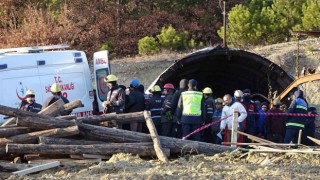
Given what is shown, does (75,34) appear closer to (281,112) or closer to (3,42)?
(3,42)

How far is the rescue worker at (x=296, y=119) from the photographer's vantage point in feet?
47.8

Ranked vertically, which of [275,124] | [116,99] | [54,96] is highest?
[54,96]

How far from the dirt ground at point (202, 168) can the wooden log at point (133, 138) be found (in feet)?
0.82

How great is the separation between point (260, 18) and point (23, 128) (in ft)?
69.8

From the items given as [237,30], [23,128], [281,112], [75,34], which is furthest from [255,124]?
[75,34]

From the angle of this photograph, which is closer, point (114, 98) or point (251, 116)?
point (114, 98)

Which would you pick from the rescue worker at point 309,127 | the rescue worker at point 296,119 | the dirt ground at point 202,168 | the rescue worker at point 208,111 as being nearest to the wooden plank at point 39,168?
the dirt ground at point 202,168

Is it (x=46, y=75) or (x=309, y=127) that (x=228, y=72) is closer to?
(x=309, y=127)

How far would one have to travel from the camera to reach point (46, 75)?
567 inches

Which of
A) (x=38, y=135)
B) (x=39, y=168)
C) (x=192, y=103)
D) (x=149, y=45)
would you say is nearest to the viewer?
(x=39, y=168)

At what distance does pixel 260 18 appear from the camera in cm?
3156

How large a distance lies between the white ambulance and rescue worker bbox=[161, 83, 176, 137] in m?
1.45

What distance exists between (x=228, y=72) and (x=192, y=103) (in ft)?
24.9

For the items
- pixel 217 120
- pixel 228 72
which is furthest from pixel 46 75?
pixel 228 72
